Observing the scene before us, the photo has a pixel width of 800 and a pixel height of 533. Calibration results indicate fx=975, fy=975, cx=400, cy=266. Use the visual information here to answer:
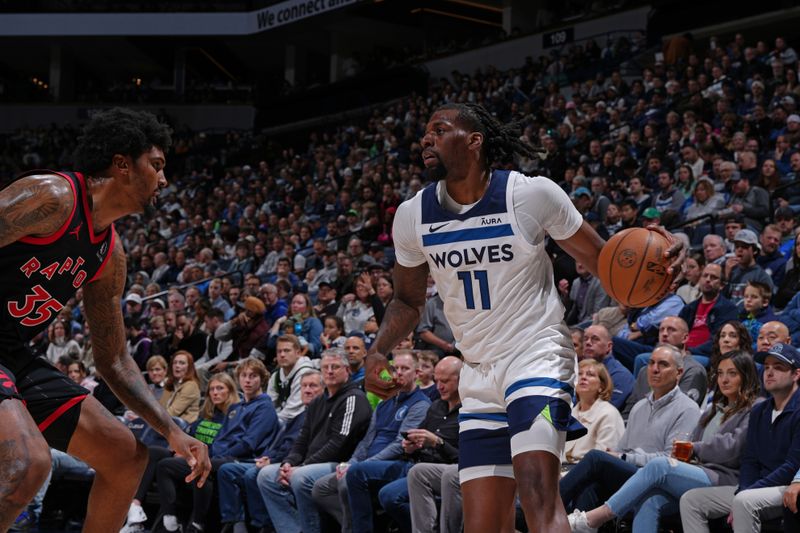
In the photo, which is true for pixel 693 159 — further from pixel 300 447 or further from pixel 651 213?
pixel 300 447

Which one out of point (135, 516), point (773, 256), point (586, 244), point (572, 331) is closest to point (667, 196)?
point (773, 256)

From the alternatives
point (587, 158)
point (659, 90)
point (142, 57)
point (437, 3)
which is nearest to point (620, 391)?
point (587, 158)

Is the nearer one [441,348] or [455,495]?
[455,495]

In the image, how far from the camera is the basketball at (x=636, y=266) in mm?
3973

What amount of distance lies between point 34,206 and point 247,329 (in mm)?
8348

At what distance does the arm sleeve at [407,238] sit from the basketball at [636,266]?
0.78m

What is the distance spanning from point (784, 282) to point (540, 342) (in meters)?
5.45

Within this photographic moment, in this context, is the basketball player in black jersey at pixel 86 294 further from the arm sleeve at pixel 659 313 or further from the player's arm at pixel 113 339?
the arm sleeve at pixel 659 313

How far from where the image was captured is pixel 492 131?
425cm

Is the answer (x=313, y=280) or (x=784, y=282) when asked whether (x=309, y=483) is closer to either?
(x=784, y=282)

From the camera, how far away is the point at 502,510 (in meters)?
3.83

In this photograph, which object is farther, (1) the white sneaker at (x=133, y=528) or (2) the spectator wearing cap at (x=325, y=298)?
(2) the spectator wearing cap at (x=325, y=298)

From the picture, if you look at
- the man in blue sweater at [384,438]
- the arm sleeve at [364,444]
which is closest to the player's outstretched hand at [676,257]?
the man in blue sweater at [384,438]

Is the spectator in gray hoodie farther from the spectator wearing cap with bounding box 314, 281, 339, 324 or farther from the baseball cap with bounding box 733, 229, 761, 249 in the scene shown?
the spectator wearing cap with bounding box 314, 281, 339, 324
